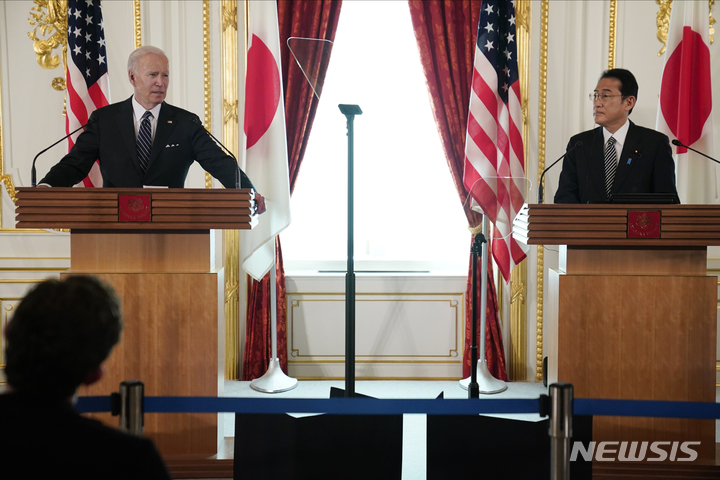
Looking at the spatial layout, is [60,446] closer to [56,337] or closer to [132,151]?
[56,337]

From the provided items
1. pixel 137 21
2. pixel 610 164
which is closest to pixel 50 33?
pixel 137 21

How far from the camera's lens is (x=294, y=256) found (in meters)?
4.78

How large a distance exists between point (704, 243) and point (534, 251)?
219 centimetres

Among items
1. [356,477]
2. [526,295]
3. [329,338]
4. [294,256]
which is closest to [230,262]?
[294,256]

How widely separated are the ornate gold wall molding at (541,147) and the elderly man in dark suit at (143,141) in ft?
8.31

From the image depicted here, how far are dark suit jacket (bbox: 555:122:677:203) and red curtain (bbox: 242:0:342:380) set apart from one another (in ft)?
6.97

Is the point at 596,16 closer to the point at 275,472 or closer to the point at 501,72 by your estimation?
the point at 501,72

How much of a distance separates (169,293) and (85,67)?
91.4 inches

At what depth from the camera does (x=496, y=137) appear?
3.96 metres

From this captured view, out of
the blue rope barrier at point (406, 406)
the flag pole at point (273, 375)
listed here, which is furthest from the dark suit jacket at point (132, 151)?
the flag pole at point (273, 375)

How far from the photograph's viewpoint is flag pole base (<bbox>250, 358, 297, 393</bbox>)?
399cm

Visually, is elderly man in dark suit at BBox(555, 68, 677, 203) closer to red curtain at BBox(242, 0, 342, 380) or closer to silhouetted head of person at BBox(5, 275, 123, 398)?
red curtain at BBox(242, 0, 342, 380)

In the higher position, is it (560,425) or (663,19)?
(663,19)

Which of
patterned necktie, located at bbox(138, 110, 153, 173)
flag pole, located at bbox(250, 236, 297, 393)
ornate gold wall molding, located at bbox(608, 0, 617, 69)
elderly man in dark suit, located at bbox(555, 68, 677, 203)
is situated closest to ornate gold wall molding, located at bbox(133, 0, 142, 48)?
flag pole, located at bbox(250, 236, 297, 393)
